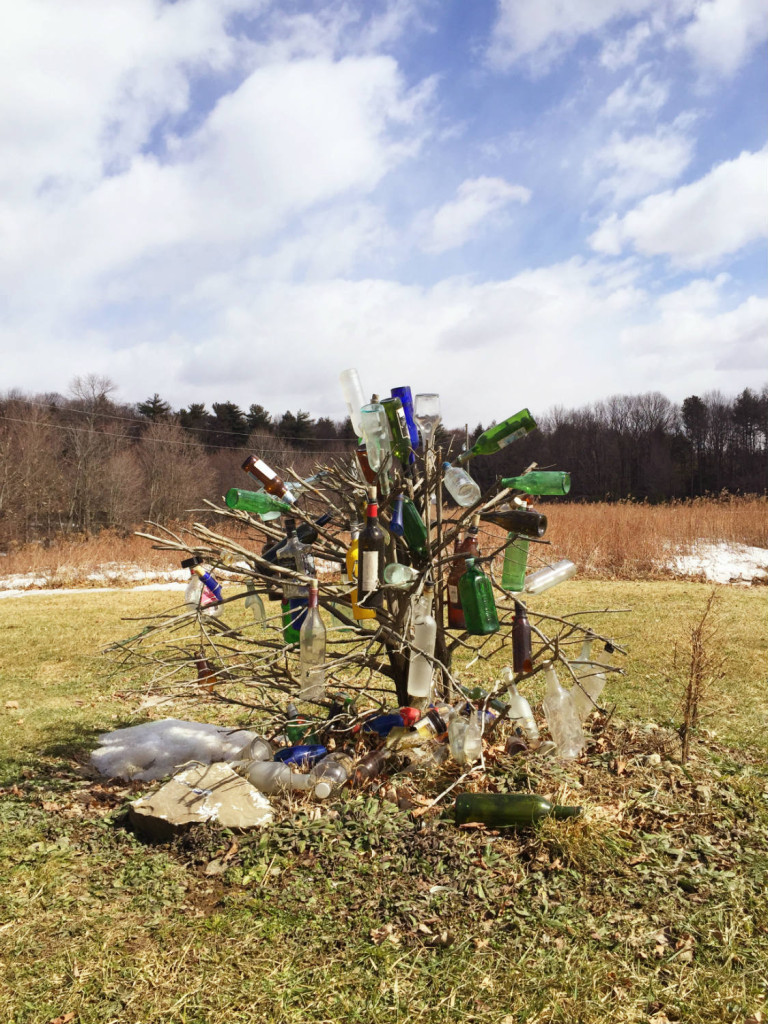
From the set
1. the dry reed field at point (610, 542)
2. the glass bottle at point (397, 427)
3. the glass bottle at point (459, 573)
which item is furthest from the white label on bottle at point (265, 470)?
the dry reed field at point (610, 542)

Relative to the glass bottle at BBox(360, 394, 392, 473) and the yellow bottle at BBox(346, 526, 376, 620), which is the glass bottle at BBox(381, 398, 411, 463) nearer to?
the glass bottle at BBox(360, 394, 392, 473)

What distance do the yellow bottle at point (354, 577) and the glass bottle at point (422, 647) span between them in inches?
8.7

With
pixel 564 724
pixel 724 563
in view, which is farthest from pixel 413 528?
pixel 724 563

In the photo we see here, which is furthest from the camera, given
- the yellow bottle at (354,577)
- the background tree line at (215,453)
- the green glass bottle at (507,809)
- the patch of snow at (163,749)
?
the background tree line at (215,453)

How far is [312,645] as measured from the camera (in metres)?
2.65

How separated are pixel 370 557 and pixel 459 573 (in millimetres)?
563

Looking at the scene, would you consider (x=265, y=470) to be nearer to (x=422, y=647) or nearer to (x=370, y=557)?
(x=370, y=557)

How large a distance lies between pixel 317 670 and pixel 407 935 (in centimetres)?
98

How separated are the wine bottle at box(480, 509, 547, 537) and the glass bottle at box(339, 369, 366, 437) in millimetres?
671

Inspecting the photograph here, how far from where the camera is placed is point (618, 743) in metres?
3.19

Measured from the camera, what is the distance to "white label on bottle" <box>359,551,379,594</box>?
2455 mm

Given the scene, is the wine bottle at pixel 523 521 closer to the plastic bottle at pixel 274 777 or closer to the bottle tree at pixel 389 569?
the bottle tree at pixel 389 569

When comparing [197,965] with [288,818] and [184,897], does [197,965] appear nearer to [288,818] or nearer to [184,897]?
[184,897]

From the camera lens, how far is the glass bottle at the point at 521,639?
→ 2.75 metres
